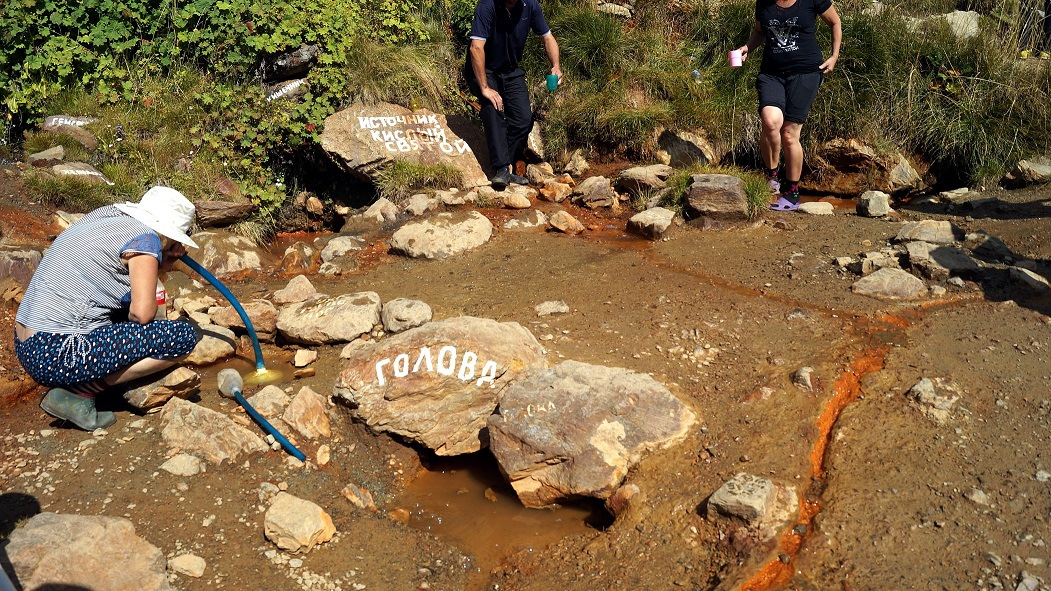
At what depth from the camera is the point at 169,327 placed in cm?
405

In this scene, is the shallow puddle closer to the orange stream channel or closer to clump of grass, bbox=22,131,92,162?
the orange stream channel

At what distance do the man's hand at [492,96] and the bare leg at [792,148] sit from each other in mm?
2394

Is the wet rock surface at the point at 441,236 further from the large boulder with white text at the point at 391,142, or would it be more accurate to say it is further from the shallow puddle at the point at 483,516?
the shallow puddle at the point at 483,516

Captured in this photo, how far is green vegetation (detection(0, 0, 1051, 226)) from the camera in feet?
24.2

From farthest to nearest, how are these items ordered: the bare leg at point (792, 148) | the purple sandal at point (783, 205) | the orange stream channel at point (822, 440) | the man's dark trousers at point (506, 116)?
1. the man's dark trousers at point (506, 116)
2. the purple sandal at point (783, 205)
3. the bare leg at point (792, 148)
4. the orange stream channel at point (822, 440)

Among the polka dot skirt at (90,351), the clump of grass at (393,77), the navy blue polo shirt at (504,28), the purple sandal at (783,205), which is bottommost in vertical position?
the purple sandal at (783,205)

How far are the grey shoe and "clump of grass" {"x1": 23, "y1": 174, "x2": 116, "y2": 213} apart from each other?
3.16m

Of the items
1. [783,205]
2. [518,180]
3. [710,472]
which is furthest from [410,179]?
[710,472]

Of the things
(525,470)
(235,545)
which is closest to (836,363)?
(525,470)

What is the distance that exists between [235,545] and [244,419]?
35.3 inches

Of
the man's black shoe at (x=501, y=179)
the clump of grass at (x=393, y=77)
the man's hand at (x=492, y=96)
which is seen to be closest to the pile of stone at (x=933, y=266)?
the man's black shoe at (x=501, y=179)

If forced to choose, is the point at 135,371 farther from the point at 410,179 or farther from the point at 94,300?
the point at 410,179

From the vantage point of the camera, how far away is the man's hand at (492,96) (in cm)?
690

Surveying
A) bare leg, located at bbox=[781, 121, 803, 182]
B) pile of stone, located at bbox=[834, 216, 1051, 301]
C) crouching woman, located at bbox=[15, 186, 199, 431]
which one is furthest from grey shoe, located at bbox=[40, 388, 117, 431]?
bare leg, located at bbox=[781, 121, 803, 182]
